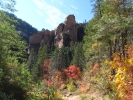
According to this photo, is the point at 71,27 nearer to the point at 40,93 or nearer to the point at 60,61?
the point at 60,61

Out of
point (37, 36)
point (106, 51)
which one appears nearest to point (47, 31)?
point (37, 36)

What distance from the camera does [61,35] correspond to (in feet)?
240

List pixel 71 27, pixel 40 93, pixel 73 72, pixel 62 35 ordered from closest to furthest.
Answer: pixel 40 93 → pixel 73 72 → pixel 62 35 → pixel 71 27

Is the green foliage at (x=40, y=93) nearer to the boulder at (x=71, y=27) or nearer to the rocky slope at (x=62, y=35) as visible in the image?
the rocky slope at (x=62, y=35)

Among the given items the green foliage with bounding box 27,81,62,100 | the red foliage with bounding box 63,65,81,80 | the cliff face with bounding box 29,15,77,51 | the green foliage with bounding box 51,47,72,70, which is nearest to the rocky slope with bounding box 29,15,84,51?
the cliff face with bounding box 29,15,77,51

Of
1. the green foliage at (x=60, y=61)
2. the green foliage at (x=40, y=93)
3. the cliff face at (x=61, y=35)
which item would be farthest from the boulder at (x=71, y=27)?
the green foliage at (x=40, y=93)

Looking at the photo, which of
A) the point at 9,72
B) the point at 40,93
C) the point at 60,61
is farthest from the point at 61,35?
the point at 9,72

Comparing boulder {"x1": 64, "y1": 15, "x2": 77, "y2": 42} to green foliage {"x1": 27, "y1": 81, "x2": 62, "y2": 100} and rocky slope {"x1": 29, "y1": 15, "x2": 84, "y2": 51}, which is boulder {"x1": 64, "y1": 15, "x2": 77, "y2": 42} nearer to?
rocky slope {"x1": 29, "y1": 15, "x2": 84, "y2": 51}

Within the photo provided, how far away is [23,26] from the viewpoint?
Answer: 13512cm

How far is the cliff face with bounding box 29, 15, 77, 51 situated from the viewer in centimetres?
7188

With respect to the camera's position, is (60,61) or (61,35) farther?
(61,35)

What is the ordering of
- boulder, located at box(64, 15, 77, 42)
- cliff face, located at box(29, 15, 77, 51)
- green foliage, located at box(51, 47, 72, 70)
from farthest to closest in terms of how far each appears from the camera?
boulder, located at box(64, 15, 77, 42) → cliff face, located at box(29, 15, 77, 51) → green foliage, located at box(51, 47, 72, 70)

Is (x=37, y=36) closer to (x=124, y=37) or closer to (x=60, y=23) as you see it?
(x=60, y=23)

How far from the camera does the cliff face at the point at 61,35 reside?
236 feet
